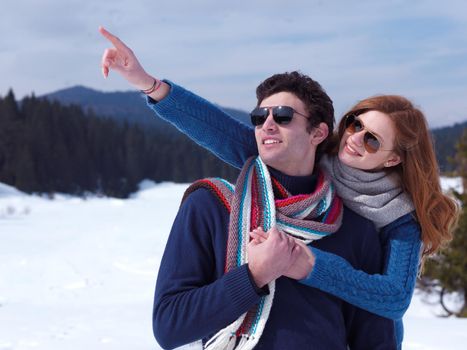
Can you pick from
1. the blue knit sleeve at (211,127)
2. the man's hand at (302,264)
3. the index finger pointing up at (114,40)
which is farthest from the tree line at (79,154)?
the man's hand at (302,264)

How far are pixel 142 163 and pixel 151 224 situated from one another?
1856 inches

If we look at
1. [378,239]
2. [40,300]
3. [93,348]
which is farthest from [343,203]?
[40,300]

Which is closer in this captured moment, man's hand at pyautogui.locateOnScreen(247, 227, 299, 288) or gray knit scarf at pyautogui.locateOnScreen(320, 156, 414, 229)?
man's hand at pyautogui.locateOnScreen(247, 227, 299, 288)

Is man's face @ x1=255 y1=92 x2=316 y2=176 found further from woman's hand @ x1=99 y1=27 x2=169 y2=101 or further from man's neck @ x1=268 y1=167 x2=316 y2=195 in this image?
woman's hand @ x1=99 y1=27 x2=169 y2=101

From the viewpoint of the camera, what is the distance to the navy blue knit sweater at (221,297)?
1.74 m

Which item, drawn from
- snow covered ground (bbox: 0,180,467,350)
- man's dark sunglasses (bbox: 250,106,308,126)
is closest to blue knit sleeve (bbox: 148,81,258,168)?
man's dark sunglasses (bbox: 250,106,308,126)

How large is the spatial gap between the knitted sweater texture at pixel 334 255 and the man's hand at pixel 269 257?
164mm

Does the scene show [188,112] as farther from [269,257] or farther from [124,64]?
[269,257]

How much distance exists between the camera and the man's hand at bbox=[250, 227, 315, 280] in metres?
1.81

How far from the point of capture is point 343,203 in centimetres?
224

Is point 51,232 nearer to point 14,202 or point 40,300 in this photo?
point 40,300

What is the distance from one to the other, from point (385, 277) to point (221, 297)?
2.32 ft

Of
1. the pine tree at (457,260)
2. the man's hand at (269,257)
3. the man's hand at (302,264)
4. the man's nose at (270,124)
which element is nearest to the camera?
the man's hand at (269,257)

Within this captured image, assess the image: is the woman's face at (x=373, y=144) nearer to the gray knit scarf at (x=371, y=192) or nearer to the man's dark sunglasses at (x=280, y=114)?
the gray knit scarf at (x=371, y=192)
